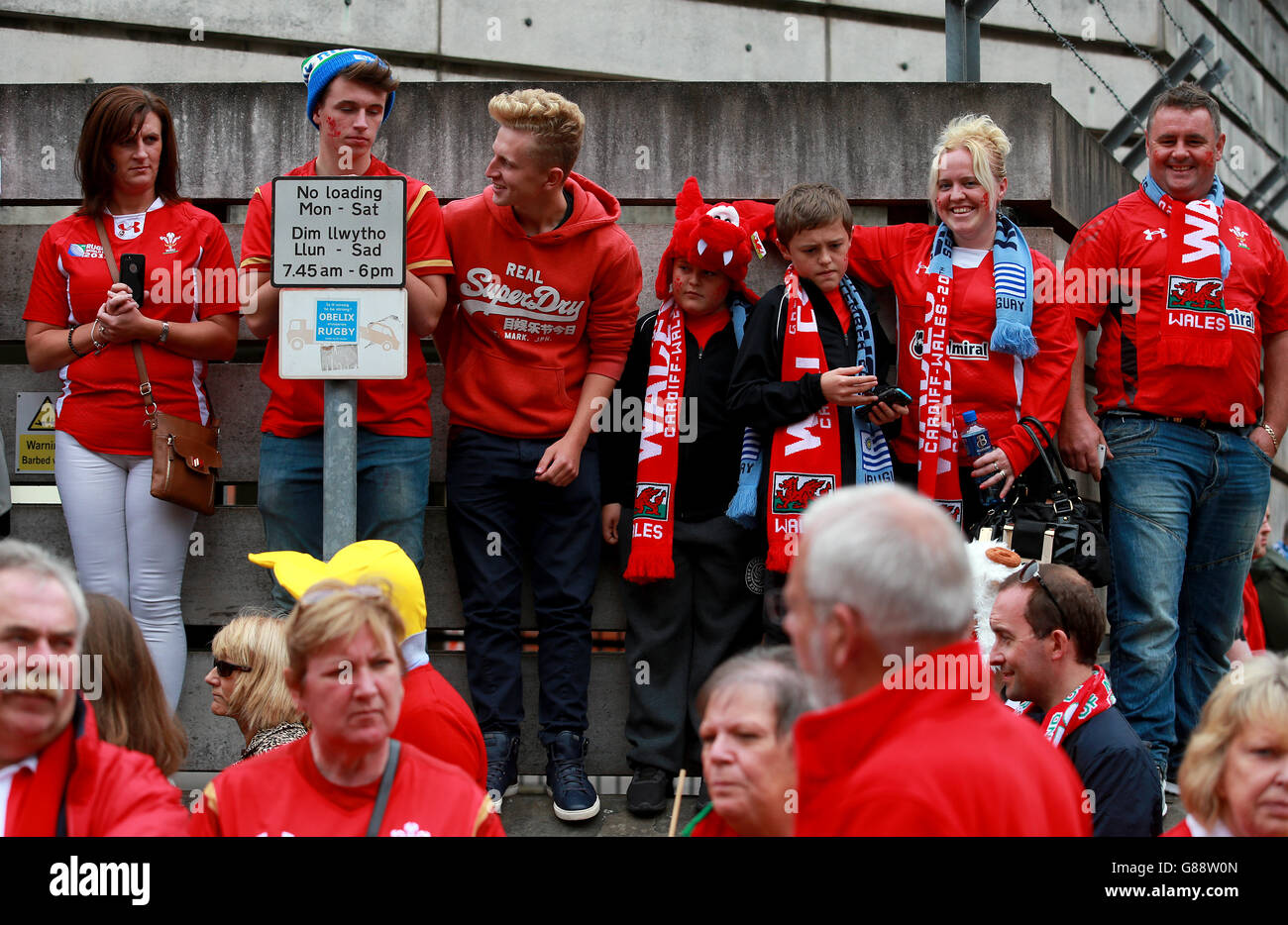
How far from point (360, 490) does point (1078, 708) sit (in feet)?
8.42

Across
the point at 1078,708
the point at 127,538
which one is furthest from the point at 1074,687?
the point at 127,538

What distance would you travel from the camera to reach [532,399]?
544 centimetres

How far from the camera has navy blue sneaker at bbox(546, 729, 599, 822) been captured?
16.8 feet

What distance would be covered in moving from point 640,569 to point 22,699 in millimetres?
2811

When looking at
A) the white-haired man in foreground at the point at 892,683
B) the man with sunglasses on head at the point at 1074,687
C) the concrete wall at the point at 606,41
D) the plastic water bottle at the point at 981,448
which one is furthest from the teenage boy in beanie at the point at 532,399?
the concrete wall at the point at 606,41

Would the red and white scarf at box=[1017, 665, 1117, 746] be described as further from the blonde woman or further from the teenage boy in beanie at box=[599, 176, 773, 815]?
the teenage boy in beanie at box=[599, 176, 773, 815]

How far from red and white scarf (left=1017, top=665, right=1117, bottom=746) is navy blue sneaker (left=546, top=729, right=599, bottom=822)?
1.73m

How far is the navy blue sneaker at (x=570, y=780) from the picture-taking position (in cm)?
512

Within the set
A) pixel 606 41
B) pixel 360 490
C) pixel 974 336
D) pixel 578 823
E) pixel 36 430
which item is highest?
pixel 606 41

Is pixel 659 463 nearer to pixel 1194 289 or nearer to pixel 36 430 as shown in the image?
pixel 1194 289

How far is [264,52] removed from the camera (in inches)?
390

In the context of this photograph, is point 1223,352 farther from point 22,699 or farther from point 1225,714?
point 22,699

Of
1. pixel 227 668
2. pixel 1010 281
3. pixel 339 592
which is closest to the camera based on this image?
pixel 339 592

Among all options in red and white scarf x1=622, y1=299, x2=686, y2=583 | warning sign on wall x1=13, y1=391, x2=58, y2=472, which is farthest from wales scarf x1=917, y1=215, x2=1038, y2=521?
warning sign on wall x1=13, y1=391, x2=58, y2=472
